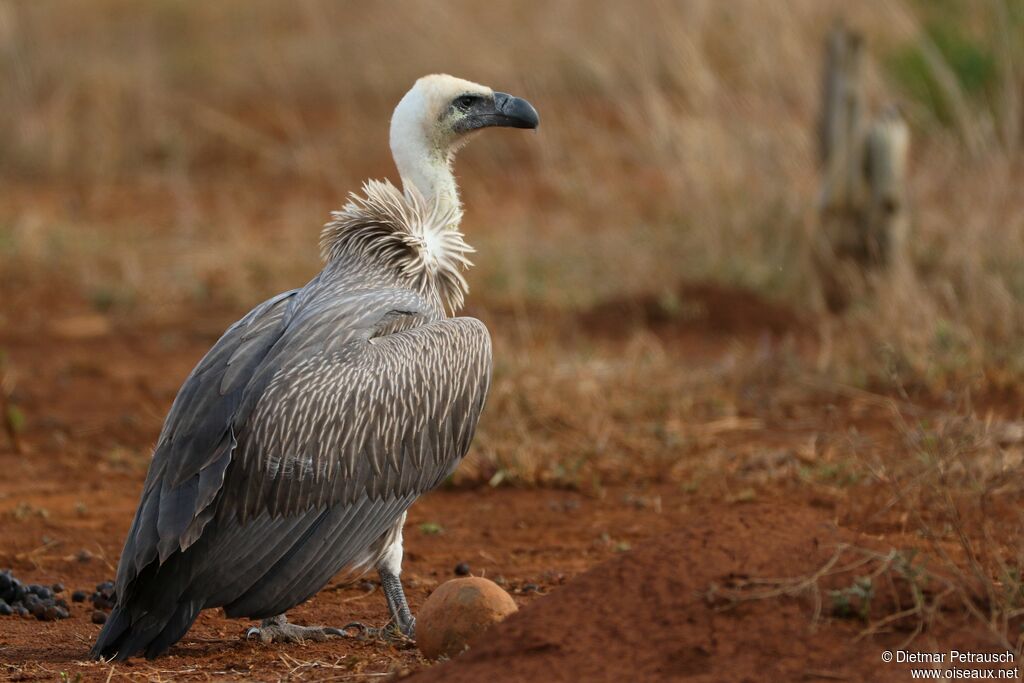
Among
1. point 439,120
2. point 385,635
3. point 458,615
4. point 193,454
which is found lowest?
point 385,635

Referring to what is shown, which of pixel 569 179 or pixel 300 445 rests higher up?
pixel 569 179

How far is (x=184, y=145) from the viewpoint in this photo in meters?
13.9

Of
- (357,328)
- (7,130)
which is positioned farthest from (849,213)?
(7,130)

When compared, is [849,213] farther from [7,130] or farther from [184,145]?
[7,130]

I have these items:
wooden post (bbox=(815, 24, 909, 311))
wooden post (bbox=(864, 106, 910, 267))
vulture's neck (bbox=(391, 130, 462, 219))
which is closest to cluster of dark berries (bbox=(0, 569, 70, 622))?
vulture's neck (bbox=(391, 130, 462, 219))

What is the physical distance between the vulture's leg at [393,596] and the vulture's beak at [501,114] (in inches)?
61.3

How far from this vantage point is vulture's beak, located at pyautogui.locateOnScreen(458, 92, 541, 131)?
5488mm

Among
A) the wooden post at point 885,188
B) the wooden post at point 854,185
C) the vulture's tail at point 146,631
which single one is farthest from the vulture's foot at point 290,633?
the wooden post at point 885,188

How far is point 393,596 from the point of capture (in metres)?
4.59

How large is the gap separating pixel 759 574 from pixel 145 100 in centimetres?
1159

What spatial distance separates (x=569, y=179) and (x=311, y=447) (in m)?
6.88

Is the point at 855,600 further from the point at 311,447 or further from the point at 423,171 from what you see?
the point at 423,171

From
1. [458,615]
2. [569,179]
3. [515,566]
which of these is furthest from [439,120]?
[569,179]

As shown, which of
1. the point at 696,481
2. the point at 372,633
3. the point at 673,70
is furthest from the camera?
the point at 673,70
